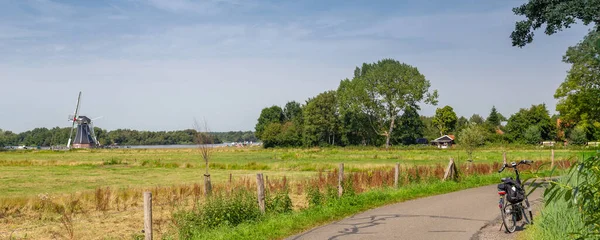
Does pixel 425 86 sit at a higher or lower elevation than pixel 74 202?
higher

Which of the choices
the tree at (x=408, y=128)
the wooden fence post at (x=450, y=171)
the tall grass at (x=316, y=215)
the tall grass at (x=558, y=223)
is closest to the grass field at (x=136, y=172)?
the tall grass at (x=316, y=215)

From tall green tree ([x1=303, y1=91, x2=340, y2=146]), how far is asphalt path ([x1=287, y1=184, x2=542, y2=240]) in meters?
94.5

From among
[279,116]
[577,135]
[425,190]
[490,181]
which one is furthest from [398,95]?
[425,190]

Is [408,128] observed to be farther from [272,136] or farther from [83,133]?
[83,133]

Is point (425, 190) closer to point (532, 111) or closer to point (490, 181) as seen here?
point (490, 181)

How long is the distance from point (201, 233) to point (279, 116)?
14050cm

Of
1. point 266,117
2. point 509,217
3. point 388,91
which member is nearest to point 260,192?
point 509,217

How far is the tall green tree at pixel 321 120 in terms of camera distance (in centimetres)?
11231

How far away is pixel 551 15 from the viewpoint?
65.6ft

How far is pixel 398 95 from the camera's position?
95562mm

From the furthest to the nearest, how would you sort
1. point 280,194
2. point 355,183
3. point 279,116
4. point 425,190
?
point 279,116 < point 355,183 < point 425,190 < point 280,194

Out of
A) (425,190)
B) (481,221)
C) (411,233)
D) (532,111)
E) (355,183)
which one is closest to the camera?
(411,233)

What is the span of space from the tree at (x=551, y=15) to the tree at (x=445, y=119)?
114580 mm

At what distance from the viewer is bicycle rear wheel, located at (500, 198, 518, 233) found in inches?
435
